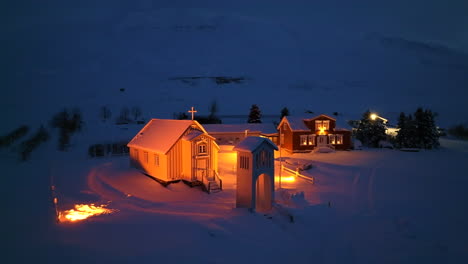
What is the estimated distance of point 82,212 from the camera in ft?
51.4

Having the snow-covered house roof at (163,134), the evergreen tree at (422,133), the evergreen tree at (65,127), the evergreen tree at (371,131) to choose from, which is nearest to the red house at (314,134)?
A: the evergreen tree at (371,131)

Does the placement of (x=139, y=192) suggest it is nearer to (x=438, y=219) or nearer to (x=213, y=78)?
(x=438, y=219)

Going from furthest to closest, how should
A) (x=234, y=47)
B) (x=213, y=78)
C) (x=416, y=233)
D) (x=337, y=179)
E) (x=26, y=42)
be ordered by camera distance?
(x=234, y=47), (x=26, y=42), (x=213, y=78), (x=337, y=179), (x=416, y=233)

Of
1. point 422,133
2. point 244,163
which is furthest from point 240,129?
point 244,163

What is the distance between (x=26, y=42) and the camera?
513 ft

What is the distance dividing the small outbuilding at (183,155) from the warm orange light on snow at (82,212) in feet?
22.6

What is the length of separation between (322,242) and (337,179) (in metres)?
12.5

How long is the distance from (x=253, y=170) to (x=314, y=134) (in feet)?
81.2

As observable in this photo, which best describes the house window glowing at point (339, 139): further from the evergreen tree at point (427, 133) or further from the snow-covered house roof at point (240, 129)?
the evergreen tree at point (427, 133)

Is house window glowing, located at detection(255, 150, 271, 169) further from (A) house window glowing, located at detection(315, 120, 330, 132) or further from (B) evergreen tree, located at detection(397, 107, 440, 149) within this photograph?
(B) evergreen tree, located at detection(397, 107, 440, 149)

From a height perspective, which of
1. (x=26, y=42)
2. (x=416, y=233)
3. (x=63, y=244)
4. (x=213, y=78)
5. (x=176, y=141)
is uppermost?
(x=26, y=42)

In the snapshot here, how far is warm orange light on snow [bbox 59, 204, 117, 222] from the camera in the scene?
14.3 meters

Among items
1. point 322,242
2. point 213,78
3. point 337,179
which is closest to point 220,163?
point 337,179

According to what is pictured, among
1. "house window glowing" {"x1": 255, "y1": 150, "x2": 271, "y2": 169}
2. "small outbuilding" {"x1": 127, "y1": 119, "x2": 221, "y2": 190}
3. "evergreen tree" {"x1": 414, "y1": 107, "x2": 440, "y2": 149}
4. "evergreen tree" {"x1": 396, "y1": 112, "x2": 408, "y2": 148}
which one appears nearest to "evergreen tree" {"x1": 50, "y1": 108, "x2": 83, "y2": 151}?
"small outbuilding" {"x1": 127, "y1": 119, "x2": 221, "y2": 190}
